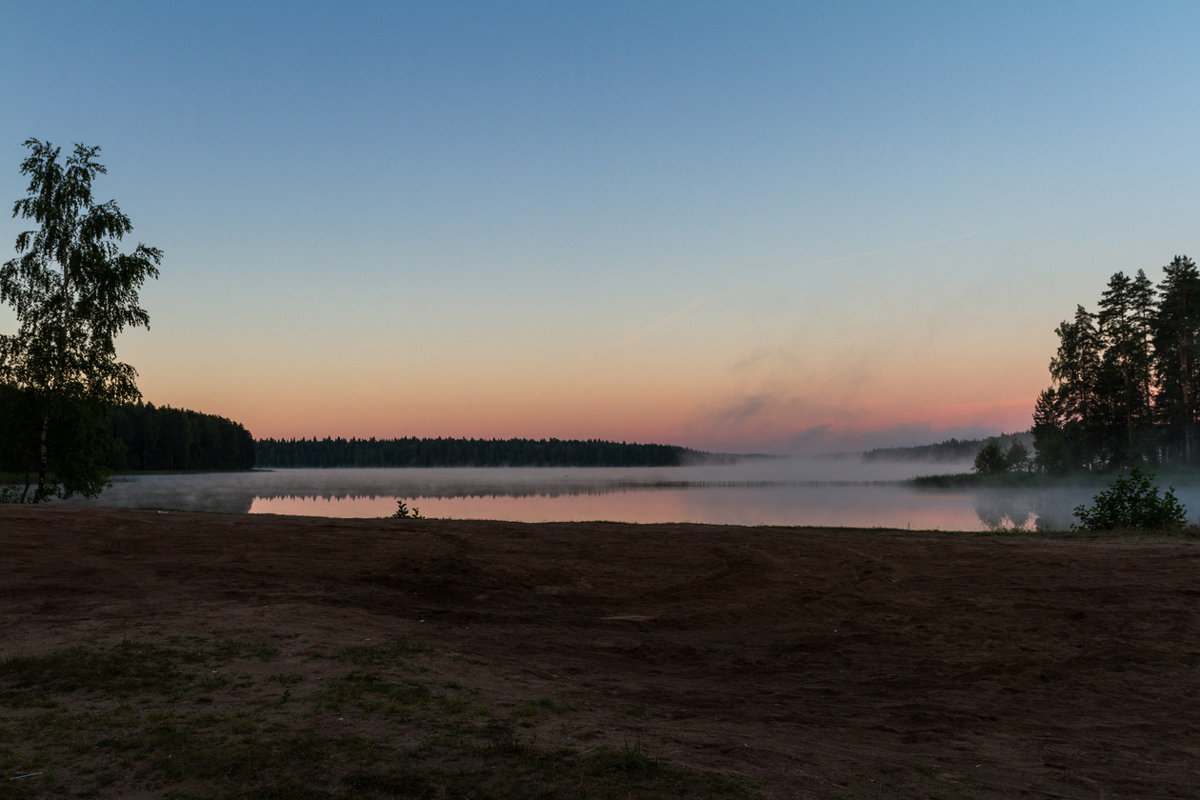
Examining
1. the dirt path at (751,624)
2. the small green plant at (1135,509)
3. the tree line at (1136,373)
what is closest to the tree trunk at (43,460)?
the dirt path at (751,624)

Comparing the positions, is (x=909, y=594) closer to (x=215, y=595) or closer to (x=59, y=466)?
(x=215, y=595)

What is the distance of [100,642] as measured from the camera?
8750 mm

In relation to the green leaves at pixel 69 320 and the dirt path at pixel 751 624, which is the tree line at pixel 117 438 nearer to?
the green leaves at pixel 69 320

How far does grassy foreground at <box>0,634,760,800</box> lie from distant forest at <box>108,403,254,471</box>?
128 meters

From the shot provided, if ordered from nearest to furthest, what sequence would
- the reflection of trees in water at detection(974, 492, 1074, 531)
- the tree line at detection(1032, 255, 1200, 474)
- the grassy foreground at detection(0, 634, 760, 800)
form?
the grassy foreground at detection(0, 634, 760, 800), the reflection of trees in water at detection(974, 492, 1074, 531), the tree line at detection(1032, 255, 1200, 474)

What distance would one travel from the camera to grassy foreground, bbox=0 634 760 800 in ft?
16.8

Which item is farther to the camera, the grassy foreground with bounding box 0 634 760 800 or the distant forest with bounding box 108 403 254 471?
the distant forest with bounding box 108 403 254 471

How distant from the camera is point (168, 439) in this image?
126750 millimetres

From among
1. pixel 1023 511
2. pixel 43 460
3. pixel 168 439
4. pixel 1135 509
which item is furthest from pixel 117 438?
pixel 168 439

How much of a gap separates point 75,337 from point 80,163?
7.63 metres

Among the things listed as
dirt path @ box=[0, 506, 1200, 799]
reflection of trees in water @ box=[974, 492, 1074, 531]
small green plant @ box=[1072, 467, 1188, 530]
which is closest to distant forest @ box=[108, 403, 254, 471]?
dirt path @ box=[0, 506, 1200, 799]

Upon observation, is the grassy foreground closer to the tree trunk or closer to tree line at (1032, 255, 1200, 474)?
the tree trunk

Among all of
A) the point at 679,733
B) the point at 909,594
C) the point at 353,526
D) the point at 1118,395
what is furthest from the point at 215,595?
the point at 1118,395

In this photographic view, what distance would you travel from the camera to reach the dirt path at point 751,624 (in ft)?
21.4
